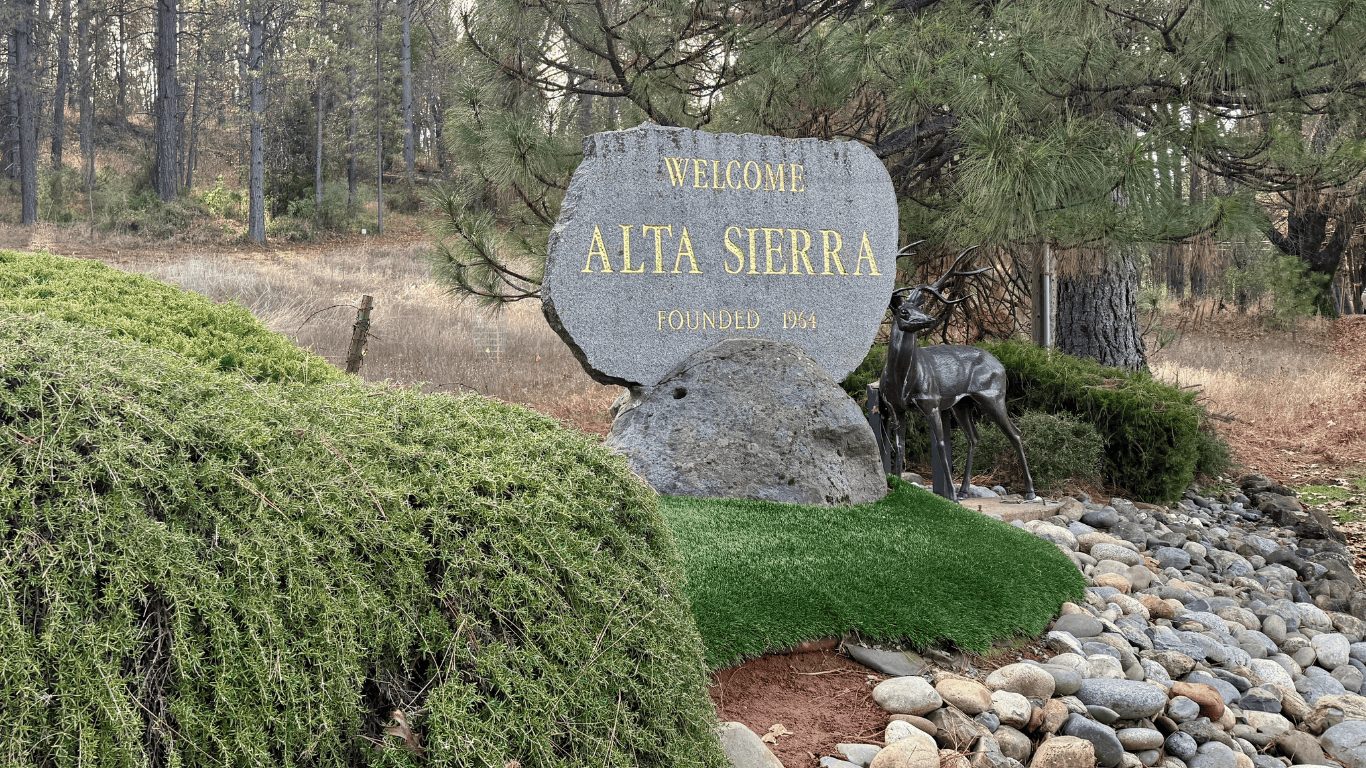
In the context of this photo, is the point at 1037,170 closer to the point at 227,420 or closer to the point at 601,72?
the point at 601,72

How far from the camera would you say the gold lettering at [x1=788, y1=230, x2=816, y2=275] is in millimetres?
6523

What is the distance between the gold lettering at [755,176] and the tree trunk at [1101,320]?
3.57m

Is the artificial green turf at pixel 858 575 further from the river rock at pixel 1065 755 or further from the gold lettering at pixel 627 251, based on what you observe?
the gold lettering at pixel 627 251

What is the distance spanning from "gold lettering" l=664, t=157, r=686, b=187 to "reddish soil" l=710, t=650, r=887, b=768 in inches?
137

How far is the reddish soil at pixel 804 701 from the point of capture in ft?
10.2

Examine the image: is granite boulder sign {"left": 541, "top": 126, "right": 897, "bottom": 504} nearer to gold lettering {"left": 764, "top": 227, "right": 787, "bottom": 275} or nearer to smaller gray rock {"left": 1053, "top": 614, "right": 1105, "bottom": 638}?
gold lettering {"left": 764, "top": 227, "right": 787, "bottom": 275}

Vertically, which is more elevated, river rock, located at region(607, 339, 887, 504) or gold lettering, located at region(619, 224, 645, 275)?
gold lettering, located at region(619, 224, 645, 275)

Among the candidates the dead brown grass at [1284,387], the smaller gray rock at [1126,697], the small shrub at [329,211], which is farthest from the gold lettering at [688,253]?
the small shrub at [329,211]

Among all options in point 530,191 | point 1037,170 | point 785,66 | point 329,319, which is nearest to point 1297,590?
point 1037,170

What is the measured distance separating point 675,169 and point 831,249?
1.18m

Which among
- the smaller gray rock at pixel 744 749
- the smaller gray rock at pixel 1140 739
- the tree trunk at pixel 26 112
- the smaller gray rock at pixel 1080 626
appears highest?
the tree trunk at pixel 26 112

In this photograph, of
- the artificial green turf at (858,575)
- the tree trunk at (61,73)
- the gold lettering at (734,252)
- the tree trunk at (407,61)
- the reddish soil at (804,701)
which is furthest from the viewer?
the tree trunk at (407,61)

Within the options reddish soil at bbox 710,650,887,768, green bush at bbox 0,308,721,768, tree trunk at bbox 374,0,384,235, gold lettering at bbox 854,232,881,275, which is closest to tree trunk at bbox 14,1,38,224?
tree trunk at bbox 374,0,384,235

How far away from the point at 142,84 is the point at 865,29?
34.1 meters
